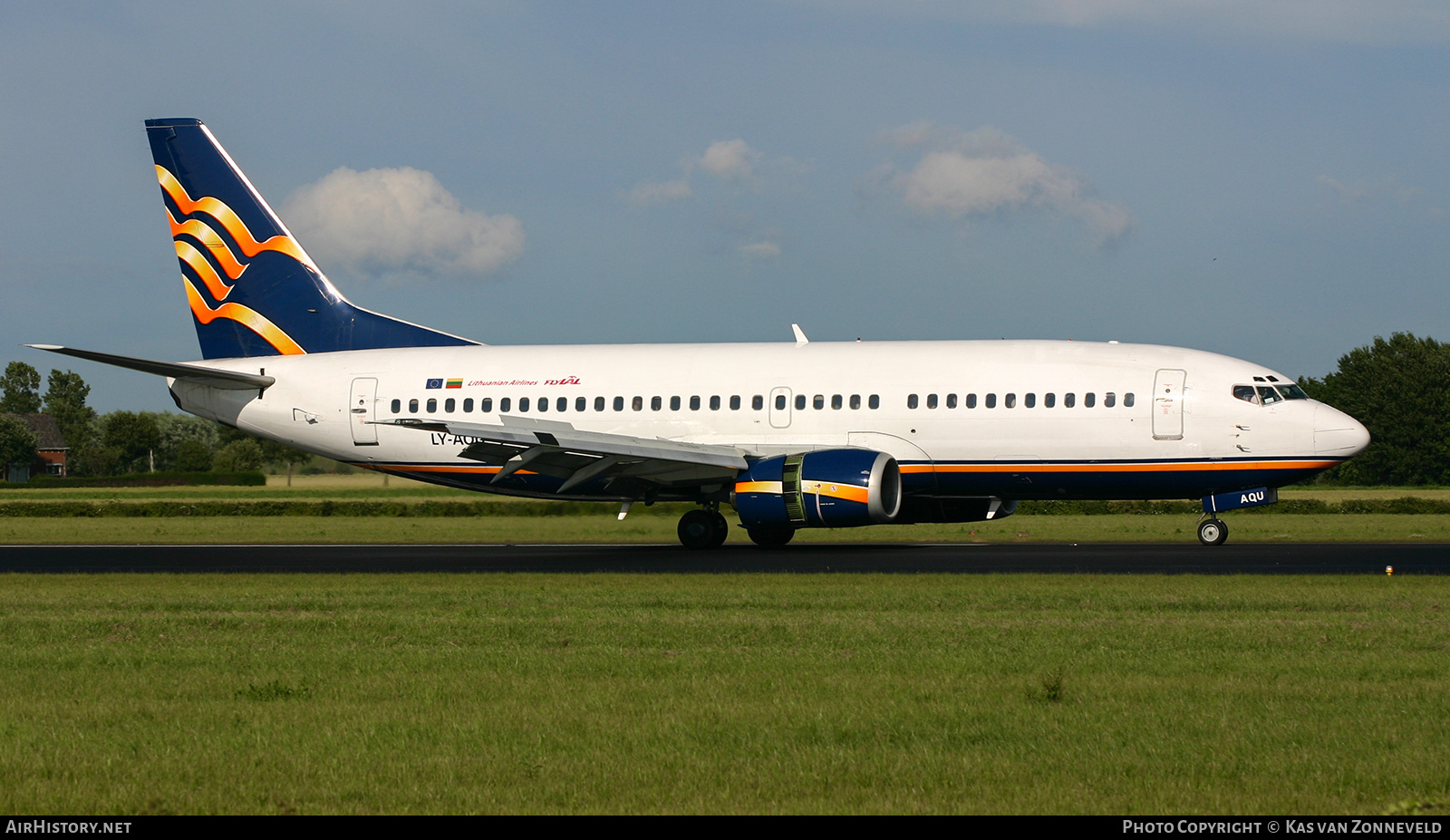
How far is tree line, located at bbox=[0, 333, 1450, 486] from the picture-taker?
9306 centimetres

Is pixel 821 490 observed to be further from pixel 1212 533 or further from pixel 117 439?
pixel 117 439

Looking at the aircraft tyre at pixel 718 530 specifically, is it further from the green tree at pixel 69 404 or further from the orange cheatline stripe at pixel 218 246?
the green tree at pixel 69 404

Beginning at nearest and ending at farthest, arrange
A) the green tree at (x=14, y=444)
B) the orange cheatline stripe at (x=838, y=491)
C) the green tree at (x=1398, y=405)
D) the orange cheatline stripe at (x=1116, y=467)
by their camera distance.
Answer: the orange cheatline stripe at (x=838, y=491) < the orange cheatline stripe at (x=1116, y=467) < the green tree at (x=1398, y=405) < the green tree at (x=14, y=444)

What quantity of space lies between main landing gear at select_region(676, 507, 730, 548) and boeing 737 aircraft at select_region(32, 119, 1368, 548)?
1.2 inches

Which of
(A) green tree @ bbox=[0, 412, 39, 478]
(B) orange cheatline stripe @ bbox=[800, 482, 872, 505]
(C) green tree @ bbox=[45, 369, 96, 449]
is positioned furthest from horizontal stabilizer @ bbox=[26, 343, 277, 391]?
(C) green tree @ bbox=[45, 369, 96, 449]

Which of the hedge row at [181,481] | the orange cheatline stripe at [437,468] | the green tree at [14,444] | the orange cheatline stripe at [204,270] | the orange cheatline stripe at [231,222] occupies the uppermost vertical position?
the orange cheatline stripe at [231,222]

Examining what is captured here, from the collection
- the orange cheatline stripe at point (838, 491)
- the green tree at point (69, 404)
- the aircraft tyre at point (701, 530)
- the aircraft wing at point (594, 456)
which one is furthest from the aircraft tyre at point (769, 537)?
the green tree at point (69, 404)

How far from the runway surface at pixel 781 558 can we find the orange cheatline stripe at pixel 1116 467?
4.81 ft

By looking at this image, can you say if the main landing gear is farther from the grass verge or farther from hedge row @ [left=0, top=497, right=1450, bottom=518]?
hedge row @ [left=0, top=497, right=1450, bottom=518]

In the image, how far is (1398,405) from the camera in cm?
9812

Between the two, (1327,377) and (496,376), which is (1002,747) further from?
A: (1327,377)

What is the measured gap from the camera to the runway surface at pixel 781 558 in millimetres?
20109
